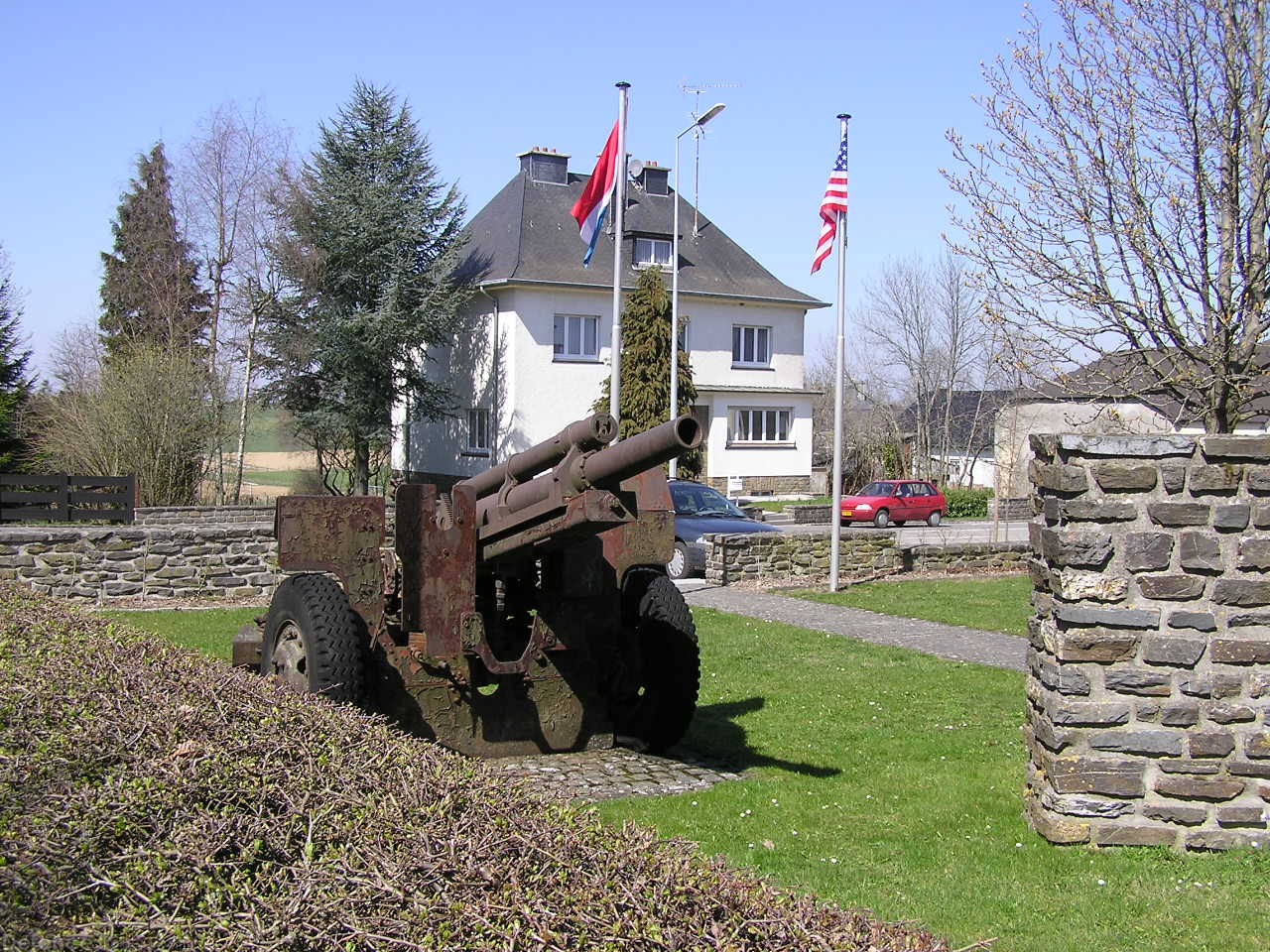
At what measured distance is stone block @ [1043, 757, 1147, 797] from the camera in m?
5.98

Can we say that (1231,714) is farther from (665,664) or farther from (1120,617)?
(665,664)

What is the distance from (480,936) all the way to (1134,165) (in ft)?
32.8

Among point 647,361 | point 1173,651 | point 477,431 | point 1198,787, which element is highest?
point 647,361

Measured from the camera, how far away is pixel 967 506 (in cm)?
4141

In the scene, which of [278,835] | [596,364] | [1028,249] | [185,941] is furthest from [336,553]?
[596,364]

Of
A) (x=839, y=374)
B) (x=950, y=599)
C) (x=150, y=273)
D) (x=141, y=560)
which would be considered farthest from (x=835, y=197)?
(x=150, y=273)

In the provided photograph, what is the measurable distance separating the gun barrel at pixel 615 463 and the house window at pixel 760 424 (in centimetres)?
3429

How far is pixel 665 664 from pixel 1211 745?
3.19 metres

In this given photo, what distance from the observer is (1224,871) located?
5.67m

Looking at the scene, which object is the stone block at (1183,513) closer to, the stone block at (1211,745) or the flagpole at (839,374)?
the stone block at (1211,745)

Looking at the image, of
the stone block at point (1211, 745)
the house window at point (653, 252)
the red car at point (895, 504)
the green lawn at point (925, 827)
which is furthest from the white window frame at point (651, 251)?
the stone block at point (1211, 745)

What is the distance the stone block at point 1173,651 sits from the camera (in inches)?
234

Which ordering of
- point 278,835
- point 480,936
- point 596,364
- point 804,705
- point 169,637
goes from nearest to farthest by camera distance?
point 480,936 → point 278,835 → point 804,705 → point 169,637 → point 596,364

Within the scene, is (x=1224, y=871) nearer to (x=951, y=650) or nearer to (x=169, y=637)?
(x=951, y=650)
